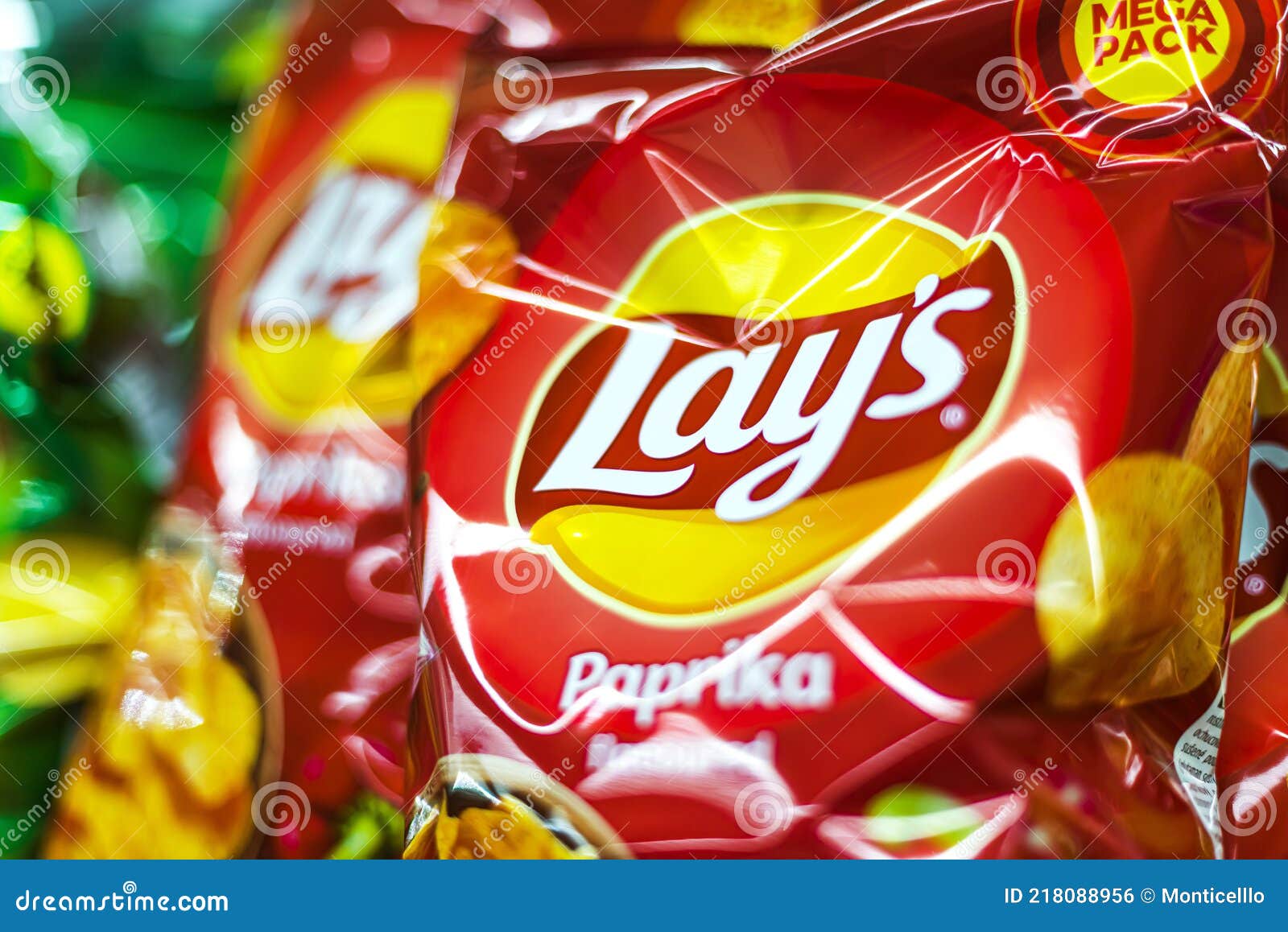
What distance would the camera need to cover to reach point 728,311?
0.67 meters

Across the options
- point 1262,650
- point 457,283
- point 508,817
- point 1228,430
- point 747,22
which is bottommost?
point 508,817

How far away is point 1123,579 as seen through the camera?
622mm

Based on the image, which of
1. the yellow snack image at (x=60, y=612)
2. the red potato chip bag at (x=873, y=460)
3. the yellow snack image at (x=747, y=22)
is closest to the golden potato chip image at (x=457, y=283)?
the red potato chip bag at (x=873, y=460)

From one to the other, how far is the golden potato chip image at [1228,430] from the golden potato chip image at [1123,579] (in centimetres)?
1

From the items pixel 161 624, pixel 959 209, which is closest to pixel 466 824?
pixel 161 624

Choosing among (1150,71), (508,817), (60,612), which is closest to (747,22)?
(1150,71)

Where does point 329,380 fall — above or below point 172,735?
above

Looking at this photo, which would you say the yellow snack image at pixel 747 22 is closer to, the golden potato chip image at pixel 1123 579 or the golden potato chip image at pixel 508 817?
the golden potato chip image at pixel 1123 579

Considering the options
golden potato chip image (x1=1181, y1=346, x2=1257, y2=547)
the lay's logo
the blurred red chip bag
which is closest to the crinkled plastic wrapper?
the blurred red chip bag

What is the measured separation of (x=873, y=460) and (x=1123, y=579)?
165 mm

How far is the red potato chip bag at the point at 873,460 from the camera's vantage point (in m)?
0.63

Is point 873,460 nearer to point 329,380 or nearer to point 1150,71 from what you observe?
point 1150,71
